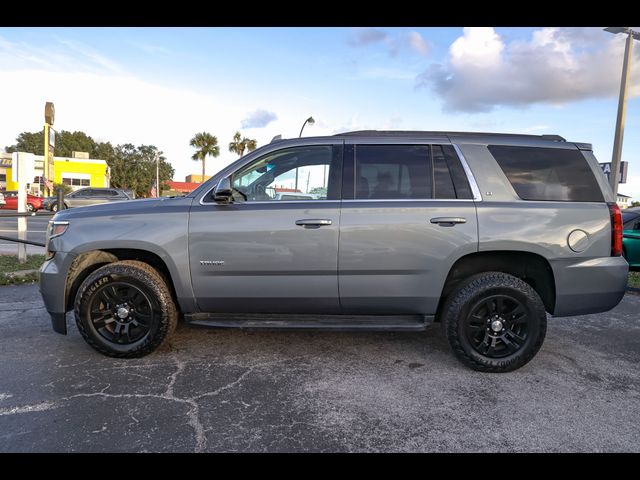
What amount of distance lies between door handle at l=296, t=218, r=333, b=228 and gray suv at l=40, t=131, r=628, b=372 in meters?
0.02

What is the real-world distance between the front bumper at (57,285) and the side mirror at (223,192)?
137 cm

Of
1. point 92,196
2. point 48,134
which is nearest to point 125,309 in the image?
point 48,134

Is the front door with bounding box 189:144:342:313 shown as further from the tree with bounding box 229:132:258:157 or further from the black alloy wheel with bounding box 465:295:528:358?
the tree with bounding box 229:132:258:157

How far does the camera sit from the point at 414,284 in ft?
11.3

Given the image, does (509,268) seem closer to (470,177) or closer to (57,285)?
(470,177)

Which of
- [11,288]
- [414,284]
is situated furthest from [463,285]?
[11,288]

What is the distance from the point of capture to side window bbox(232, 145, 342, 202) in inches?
143

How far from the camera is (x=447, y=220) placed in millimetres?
3395

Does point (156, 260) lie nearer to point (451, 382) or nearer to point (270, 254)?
point (270, 254)

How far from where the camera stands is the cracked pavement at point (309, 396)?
8.15 feet

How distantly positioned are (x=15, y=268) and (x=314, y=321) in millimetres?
6726

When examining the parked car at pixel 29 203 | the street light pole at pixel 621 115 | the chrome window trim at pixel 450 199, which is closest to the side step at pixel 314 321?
the chrome window trim at pixel 450 199

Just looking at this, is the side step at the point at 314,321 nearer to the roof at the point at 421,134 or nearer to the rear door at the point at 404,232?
the rear door at the point at 404,232
